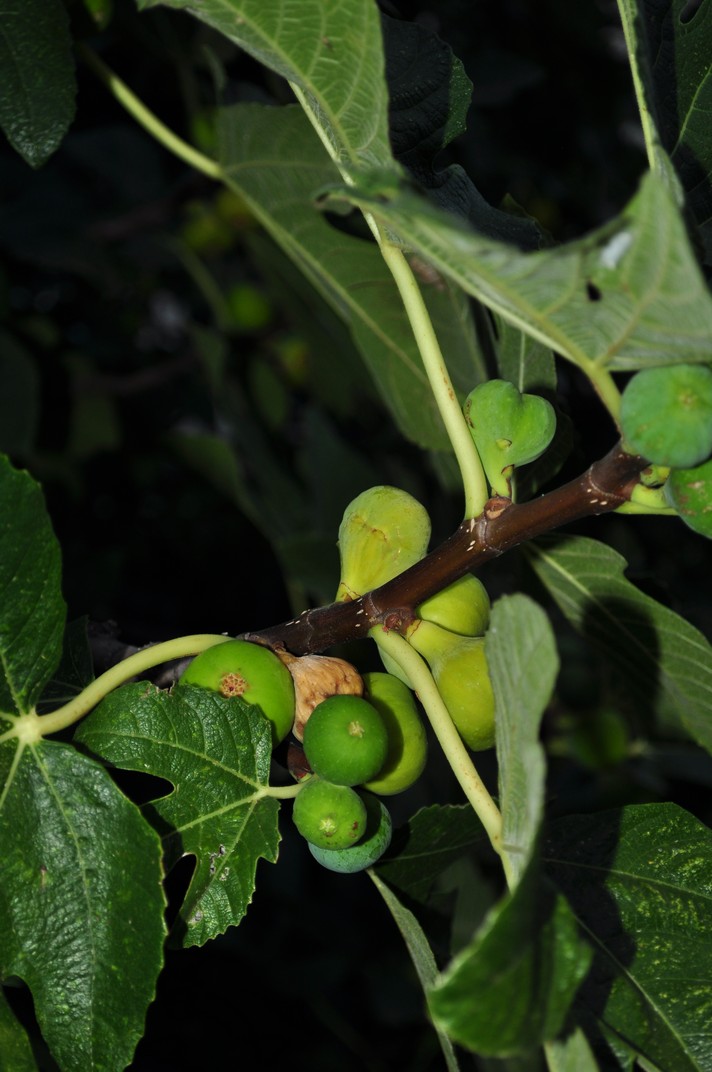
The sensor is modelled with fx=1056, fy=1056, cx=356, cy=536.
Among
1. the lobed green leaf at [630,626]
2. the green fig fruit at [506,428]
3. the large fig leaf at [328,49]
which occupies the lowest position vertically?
the lobed green leaf at [630,626]

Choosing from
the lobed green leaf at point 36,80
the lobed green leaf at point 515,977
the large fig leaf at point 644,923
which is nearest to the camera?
the lobed green leaf at point 515,977

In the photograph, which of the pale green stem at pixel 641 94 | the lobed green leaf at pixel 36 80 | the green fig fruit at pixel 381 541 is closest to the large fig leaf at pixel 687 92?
the pale green stem at pixel 641 94

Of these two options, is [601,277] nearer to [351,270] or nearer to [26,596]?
[26,596]

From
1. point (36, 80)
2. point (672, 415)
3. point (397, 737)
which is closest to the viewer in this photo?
point (672, 415)

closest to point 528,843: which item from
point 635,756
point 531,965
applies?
point 531,965

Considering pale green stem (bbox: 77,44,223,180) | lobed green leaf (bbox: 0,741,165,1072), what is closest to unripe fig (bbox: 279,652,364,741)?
lobed green leaf (bbox: 0,741,165,1072)

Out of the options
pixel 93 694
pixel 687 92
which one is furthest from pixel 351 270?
pixel 93 694

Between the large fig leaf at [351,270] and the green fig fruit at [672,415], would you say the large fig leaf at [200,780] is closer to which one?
the green fig fruit at [672,415]

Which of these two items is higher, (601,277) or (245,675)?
(601,277)
